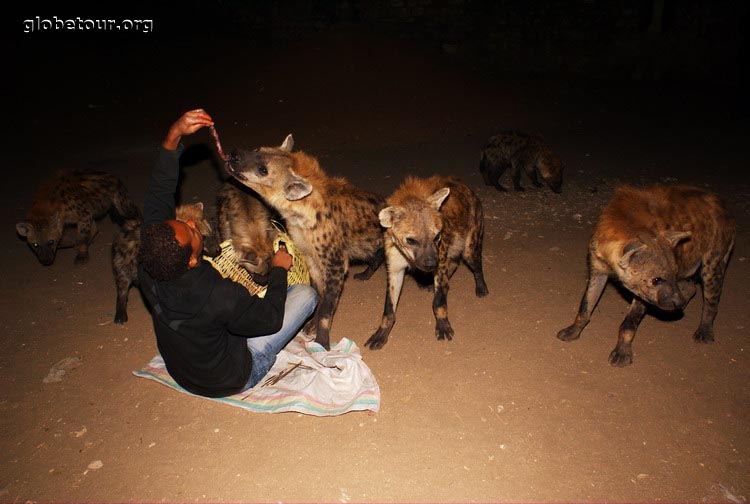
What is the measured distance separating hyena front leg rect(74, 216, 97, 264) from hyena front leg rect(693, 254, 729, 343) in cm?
457

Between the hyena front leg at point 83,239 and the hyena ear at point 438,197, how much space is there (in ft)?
9.87

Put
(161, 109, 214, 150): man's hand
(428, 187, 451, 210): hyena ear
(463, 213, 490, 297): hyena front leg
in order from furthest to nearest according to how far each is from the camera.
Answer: (463, 213, 490, 297): hyena front leg
(428, 187, 451, 210): hyena ear
(161, 109, 214, 150): man's hand

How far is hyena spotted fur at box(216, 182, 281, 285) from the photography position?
11.2 ft

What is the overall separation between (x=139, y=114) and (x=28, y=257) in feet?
15.0

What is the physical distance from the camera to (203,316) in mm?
2096

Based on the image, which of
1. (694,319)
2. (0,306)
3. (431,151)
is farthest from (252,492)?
(431,151)

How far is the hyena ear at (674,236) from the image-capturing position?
266cm

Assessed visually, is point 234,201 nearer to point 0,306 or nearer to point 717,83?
point 0,306

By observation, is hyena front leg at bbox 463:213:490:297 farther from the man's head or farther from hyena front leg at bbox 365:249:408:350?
the man's head

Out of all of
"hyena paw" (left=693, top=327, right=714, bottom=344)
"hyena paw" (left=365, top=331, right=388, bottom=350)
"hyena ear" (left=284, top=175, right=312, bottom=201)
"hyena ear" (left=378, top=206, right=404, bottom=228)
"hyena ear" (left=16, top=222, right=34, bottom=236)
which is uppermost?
"hyena ear" (left=284, top=175, right=312, bottom=201)

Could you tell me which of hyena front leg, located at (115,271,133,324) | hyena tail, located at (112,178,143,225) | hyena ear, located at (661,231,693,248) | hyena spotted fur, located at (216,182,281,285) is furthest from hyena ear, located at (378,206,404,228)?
hyena tail, located at (112,178,143,225)

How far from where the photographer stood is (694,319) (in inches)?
131

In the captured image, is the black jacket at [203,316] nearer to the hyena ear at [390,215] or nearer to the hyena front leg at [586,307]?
the hyena ear at [390,215]

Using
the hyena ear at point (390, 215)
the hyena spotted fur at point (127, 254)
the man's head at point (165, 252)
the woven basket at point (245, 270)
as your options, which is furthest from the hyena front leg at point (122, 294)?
the hyena ear at point (390, 215)
